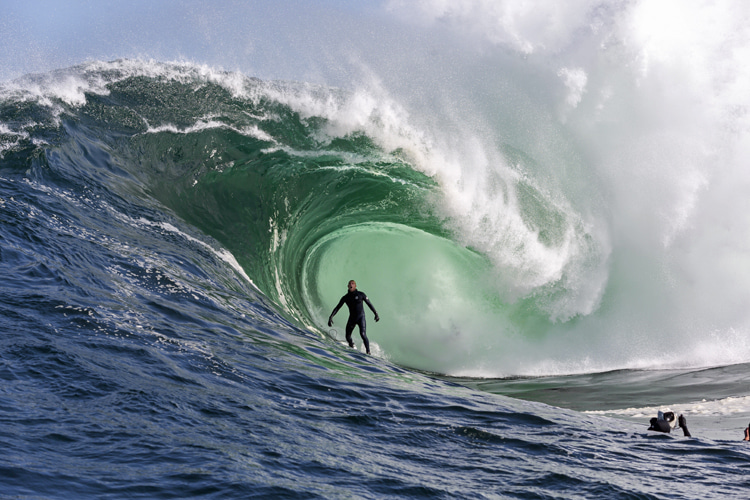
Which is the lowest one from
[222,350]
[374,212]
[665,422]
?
[665,422]

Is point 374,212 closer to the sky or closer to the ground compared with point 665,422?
closer to the sky

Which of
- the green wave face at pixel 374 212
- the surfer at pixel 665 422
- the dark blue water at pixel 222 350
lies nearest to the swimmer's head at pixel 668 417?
the surfer at pixel 665 422

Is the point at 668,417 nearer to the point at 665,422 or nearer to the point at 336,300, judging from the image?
the point at 665,422

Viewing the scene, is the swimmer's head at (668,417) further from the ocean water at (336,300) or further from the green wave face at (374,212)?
the green wave face at (374,212)

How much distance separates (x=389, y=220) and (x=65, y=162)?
662 centimetres

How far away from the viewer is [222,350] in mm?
6605

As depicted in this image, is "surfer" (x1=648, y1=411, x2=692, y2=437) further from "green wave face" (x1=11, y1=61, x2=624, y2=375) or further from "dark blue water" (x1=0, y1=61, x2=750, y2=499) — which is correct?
"green wave face" (x1=11, y1=61, x2=624, y2=375)

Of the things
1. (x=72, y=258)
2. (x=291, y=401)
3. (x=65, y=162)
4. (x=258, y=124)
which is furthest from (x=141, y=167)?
(x=291, y=401)

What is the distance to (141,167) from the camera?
40.1 feet

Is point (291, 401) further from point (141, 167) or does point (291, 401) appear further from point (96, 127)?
point (96, 127)

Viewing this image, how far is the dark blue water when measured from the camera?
3.97 meters

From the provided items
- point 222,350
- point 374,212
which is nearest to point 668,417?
point 222,350

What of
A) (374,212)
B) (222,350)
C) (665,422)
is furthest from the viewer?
(374,212)

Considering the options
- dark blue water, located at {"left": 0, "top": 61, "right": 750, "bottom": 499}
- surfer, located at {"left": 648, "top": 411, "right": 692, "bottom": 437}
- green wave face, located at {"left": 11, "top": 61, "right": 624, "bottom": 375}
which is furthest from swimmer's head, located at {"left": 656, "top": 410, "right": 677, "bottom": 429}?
green wave face, located at {"left": 11, "top": 61, "right": 624, "bottom": 375}
